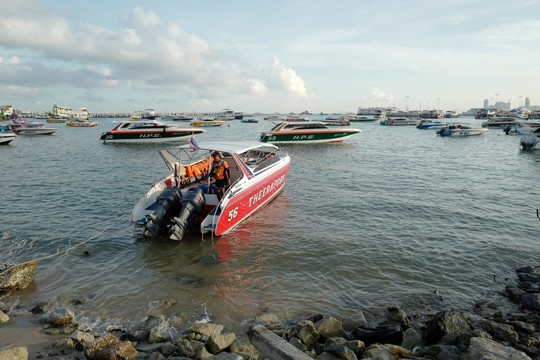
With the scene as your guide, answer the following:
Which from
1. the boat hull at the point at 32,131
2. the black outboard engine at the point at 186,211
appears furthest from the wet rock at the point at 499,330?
the boat hull at the point at 32,131

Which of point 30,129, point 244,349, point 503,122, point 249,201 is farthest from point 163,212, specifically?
point 503,122

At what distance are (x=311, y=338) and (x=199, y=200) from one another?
5.50 meters

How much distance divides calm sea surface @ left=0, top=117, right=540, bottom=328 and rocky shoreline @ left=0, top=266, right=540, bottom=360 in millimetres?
441

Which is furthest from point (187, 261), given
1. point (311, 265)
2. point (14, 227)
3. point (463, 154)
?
point (463, 154)

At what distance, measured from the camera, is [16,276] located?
6855mm

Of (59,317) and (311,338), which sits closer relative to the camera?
(311,338)

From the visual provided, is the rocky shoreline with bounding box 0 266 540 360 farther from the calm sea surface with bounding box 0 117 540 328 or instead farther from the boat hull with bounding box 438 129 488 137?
the boat hull with bounding box 438 129 488 137

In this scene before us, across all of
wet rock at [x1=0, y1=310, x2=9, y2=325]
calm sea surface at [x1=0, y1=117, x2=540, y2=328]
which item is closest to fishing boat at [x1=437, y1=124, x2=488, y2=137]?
calm sea surface at [x1=0, y1=117, x2=540, y2=328]

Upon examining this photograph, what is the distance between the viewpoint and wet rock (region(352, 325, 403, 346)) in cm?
521

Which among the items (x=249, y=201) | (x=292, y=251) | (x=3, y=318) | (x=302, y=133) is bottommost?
(x=292, y=251)

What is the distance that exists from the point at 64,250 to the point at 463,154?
1194 inches

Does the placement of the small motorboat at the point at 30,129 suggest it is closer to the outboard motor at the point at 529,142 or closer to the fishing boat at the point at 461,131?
the fishing boat at the point at 461,131

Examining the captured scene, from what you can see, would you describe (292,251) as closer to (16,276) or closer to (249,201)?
(249,201)

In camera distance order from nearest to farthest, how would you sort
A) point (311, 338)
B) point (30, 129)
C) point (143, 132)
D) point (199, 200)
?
1. point (311, 338)
2. point (199, 200)
3. point (143, 132)
4. point (30, 129)
